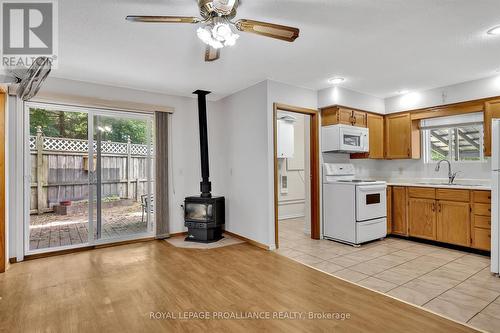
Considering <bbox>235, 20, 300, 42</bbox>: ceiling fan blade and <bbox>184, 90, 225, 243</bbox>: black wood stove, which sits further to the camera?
<bbox>184, 90, 225, 243</bbox>: black wood stove

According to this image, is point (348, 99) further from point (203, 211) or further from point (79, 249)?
point (79, 249)

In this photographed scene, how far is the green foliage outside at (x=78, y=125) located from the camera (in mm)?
3961

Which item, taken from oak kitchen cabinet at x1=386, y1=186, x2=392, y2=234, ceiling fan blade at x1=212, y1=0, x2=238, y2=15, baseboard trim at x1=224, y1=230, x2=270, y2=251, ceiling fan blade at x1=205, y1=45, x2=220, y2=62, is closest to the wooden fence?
baseboard trim at x1=224, y1=230, x2=270, y2=251

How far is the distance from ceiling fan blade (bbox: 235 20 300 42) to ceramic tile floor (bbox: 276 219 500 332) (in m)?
2.48

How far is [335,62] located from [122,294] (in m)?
3.50

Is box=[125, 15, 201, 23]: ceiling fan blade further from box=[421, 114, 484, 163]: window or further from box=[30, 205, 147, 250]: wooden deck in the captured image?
box=[421, 114, 484, 163]: window

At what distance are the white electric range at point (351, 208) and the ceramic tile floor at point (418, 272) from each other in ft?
0.58

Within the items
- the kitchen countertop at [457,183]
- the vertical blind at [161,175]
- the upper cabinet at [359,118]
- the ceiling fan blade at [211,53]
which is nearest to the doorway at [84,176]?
the vertical blind at [161,175]

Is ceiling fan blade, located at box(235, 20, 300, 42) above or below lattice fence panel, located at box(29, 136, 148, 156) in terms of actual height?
above

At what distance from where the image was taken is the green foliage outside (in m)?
3.96

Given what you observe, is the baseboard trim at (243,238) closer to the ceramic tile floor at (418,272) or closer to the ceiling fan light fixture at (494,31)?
the ceramic tile floor at (418,272)

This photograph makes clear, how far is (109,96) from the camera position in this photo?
4293 mm

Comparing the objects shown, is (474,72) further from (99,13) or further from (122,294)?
(122,294)

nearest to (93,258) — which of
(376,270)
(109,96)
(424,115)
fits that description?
(109,96)
